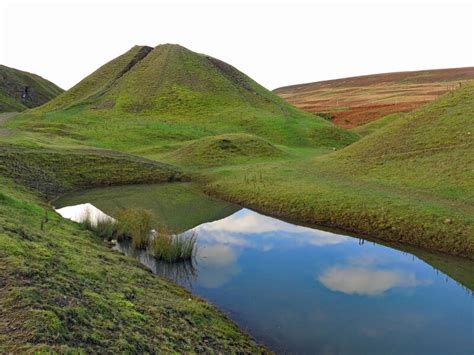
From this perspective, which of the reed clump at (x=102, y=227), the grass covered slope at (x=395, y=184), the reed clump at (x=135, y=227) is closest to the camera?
the reed clump at (x=135, y=227)

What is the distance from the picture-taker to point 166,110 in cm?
7025

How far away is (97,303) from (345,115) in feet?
271

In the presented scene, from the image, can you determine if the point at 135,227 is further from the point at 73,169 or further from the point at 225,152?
the point at 225,152

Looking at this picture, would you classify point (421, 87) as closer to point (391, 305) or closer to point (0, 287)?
point (391, 305)

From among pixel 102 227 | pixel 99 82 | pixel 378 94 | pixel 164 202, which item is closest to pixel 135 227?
pixel 102 227

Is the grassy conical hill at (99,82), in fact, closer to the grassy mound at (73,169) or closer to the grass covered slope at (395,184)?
the grassy mound at (73,169)

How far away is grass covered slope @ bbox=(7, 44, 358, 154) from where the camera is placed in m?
53.5

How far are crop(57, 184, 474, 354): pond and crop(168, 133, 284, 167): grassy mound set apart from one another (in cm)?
1895

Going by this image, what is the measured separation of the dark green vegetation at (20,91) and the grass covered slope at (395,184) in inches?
4221

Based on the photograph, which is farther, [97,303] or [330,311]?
[330,311]

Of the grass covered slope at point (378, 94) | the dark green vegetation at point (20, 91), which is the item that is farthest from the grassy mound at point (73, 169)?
the dark green vegetation at point (20, 91)

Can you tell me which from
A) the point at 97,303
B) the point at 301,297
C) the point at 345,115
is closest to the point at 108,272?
the point at 97,303

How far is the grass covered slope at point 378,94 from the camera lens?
266 feet

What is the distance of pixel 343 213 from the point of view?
22.2 metres
